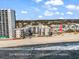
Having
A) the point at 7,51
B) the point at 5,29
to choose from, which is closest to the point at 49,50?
the point at 7,51

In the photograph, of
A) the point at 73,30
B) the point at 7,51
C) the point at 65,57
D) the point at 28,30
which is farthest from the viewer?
the point at 73,30

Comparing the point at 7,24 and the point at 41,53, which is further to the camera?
the point at 7,24

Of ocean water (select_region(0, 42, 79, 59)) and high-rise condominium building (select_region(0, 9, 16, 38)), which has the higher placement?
high-rise condominium building (select_region(0, 9, 16, 38))

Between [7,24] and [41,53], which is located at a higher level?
[7,24]

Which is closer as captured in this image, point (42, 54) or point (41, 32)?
point (42, 54)

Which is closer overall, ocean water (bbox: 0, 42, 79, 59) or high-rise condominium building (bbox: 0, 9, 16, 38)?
ocean water (bbox: 0, 42, 79, 59)

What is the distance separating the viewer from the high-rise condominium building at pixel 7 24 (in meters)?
47.7

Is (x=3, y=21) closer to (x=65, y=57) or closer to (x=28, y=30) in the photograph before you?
(x=28, y=30)

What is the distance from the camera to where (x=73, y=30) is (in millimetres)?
69750

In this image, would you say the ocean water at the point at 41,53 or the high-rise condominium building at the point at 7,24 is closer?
the ocean water at the point at 41,53

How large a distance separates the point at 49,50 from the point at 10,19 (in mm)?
39747

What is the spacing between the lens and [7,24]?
157ft

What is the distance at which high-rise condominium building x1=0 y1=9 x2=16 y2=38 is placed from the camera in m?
47.7

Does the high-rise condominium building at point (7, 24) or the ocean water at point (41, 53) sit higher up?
the high-rise condominium building at point (7, 24)
